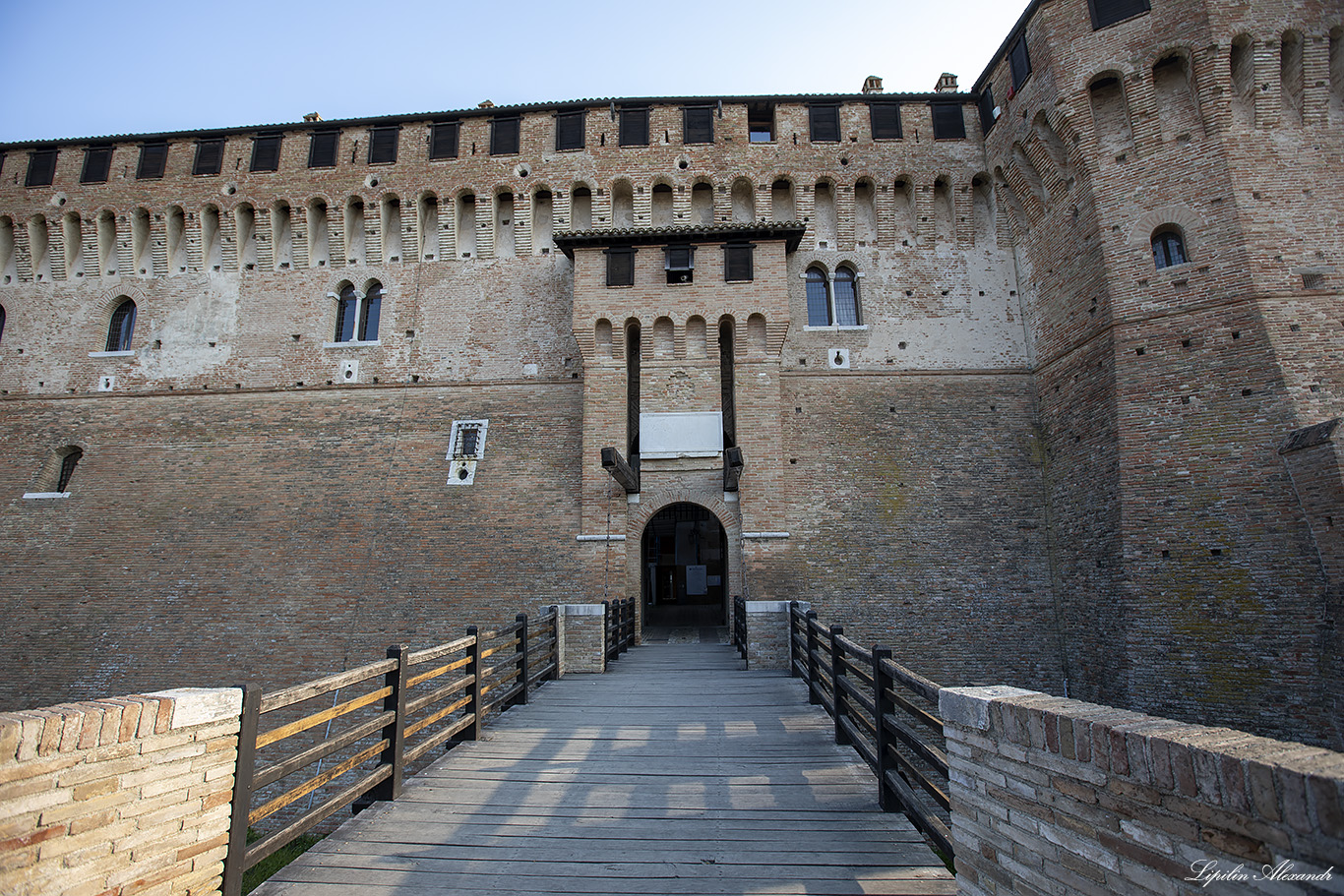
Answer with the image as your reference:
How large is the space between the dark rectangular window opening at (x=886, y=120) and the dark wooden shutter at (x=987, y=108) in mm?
2156

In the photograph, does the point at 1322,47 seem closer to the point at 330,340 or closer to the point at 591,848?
the point at 591,848

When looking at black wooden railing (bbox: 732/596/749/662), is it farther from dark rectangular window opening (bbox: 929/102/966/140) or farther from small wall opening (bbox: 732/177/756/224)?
dark rectangular window opening (bbox: 929/102/966/140)

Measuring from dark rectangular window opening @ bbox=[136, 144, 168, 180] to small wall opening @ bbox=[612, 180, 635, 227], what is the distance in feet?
42.0

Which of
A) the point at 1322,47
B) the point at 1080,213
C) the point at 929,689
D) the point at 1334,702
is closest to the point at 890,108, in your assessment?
the point at 1080,213

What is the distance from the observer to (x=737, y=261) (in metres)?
14.0

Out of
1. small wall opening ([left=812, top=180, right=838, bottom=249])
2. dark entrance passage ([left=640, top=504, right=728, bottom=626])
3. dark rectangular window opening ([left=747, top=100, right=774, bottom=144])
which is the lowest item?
dark entrance passage ([left=640, top=504, right=728, bottom=626])

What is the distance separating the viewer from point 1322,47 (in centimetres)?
1173

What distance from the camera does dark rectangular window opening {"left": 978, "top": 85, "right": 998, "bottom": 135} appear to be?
612 inches

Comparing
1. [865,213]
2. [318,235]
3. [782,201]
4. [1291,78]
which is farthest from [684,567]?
[1291,78]

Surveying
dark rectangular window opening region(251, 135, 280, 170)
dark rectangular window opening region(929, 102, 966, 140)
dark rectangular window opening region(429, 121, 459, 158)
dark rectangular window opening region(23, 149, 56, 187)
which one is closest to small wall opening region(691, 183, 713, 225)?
dark rectangular window opening region(929, 102, 966, 140)

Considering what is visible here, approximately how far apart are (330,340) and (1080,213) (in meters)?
18.3

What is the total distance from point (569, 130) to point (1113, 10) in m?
12.7

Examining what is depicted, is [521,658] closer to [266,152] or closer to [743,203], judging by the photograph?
[743,203]

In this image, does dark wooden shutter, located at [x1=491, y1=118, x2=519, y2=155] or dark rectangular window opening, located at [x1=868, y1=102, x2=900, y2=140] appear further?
dark wooden shutter, located at [x1=491, y1=118, x2=519, y2=155]
